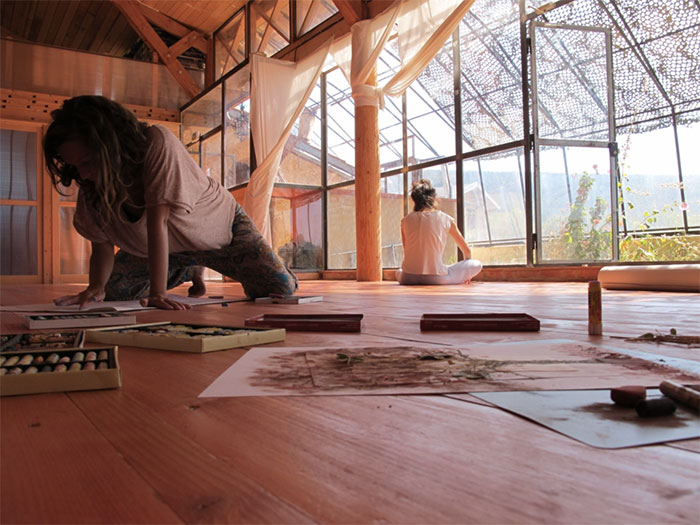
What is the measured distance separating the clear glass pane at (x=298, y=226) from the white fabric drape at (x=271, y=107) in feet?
2.08

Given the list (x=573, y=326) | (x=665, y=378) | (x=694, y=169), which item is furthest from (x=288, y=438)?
(x=694, y=169)

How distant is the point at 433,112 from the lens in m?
5.91

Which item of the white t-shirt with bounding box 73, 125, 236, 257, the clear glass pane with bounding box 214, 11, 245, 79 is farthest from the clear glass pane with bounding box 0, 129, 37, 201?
the white t-shirt with bounding box 73, 125, 236, 257

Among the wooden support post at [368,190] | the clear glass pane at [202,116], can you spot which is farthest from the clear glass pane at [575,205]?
the clear glass pane at [202,116]

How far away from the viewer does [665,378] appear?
2.23 ft

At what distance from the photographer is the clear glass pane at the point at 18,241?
275 inches

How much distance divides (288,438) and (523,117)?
4948mm

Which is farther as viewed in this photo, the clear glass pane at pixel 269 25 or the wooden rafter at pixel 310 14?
the clear glass pane at pixel 269 25

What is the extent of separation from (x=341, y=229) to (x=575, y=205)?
126 inches

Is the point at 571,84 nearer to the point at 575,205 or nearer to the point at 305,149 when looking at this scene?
the point at 575,205

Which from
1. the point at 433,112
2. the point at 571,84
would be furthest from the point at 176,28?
the point at 571,84

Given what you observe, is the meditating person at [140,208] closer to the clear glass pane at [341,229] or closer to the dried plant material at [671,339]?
the dried plant material at [671,339]

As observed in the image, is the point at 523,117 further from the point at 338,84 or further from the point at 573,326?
the point at 573,326

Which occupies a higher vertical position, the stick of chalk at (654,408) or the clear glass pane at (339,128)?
the clear glass pane at (339,128)
